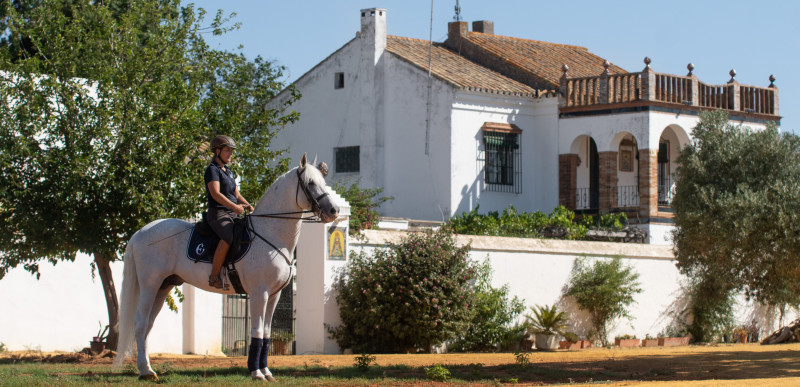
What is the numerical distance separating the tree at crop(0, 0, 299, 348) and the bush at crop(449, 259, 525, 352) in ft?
24.0

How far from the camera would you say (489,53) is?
36.8 m

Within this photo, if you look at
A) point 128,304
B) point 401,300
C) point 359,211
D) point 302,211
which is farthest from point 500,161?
point 128,304

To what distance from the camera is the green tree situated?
23.6 meters

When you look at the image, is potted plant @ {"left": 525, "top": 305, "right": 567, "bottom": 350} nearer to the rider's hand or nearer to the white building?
the white building

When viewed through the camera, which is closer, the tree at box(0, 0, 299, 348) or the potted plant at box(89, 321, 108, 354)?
the tree at box(0, 0, 299, 348)

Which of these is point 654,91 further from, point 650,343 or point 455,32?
point 650,343

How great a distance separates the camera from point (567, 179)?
34.0 metres

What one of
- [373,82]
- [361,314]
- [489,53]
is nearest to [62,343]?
[361,314]

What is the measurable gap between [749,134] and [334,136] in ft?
61.6

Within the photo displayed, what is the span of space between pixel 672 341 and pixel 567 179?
33.5 ft

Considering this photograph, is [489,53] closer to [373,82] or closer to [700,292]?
[373,82]

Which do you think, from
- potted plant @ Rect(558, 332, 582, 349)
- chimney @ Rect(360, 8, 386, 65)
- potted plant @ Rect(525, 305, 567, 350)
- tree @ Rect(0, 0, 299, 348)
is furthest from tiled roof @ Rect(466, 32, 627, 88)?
tree @ Rect(0, 0, 299, 348)

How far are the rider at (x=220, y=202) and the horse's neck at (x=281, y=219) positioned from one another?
11.8 inches

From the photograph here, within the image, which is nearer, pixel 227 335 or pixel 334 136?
pixel 227 335
